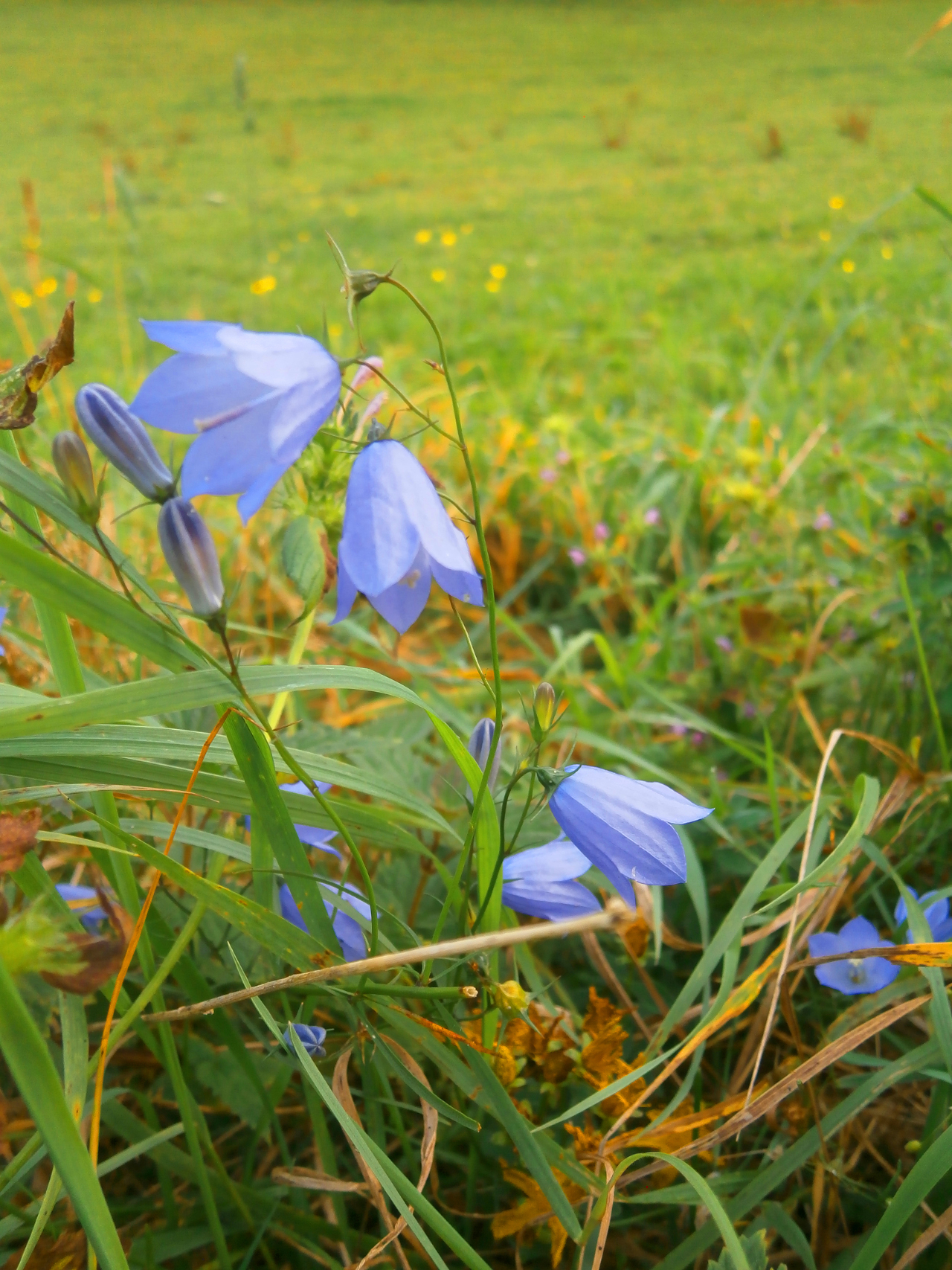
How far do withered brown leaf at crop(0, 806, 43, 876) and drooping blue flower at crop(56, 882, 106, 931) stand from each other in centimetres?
26

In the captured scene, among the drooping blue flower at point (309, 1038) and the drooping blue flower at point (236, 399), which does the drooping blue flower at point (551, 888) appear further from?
the drooping blue flower at point (236, 399)

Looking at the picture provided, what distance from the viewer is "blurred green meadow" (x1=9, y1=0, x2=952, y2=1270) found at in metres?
0.62

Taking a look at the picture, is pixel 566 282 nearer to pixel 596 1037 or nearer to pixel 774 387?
pixel 774 387

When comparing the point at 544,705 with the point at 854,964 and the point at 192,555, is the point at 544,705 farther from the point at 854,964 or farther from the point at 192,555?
the point at 854,964

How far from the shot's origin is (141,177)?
6.02 meters

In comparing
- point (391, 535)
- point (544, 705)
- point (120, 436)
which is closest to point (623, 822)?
point (544, 705)

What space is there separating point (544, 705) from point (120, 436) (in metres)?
0.22

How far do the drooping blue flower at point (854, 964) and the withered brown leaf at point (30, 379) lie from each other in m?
0.57

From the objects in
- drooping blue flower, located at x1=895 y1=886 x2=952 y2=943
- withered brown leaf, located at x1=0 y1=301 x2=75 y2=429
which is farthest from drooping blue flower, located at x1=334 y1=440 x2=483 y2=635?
drooping blue flower, located at x1=895 y1=886 x2=952 y2=943

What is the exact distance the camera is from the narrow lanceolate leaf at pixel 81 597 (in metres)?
0.34

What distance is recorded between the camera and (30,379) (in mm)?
352

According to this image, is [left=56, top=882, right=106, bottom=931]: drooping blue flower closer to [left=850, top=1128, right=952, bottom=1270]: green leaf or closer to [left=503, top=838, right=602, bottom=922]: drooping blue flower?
[left=503, top=838, right=602, bottom=922]: drooping blue flower

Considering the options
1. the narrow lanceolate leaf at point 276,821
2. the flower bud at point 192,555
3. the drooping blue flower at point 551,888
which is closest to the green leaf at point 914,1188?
the drooping blue flower at point 551,888

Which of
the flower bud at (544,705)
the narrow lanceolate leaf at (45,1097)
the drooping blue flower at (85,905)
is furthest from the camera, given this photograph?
the drooping blue flower at (85,905)
